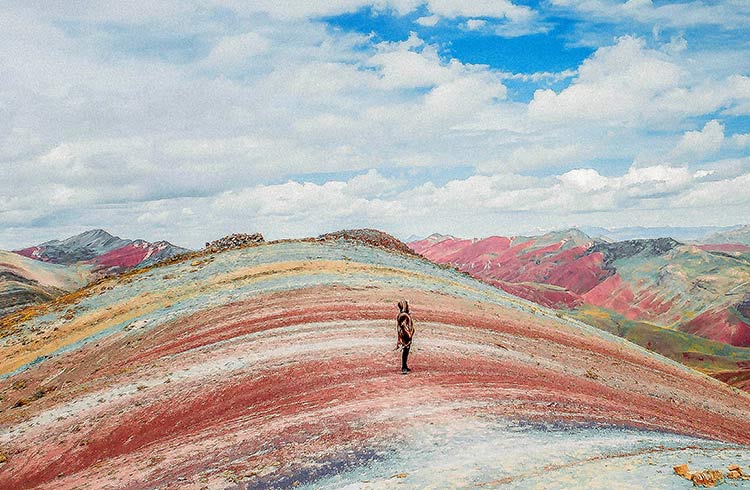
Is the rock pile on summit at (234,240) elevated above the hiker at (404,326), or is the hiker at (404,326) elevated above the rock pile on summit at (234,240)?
the rock pile on summit at (234,240)

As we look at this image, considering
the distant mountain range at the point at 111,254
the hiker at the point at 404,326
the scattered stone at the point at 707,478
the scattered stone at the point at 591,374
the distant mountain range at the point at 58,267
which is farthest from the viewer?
the distant mountain range at the point at 111,254

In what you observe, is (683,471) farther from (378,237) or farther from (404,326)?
(378,237)

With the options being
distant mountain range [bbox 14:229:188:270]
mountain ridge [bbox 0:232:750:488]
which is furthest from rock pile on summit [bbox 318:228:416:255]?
distant mountain range [bbox 14:229:188:270]

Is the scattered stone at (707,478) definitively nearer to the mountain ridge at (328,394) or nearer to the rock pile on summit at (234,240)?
the mountain ridge at (328,394)

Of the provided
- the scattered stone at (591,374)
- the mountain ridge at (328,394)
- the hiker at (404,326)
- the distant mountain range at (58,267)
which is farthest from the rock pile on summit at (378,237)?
the hiker at (404,326)

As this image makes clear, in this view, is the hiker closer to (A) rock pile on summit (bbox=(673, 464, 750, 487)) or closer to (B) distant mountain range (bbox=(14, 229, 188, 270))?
(A) rock pile on summit (bbox=(673, 464, 750, 487))

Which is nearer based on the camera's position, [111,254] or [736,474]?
[736,474]

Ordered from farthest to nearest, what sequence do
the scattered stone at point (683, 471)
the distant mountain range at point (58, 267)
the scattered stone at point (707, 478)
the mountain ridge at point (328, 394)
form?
the distant mountain range at point (58, 267) < the mountain ridge at point (328, 394) < the scattered stone at point (683, 471) < the scattered stone at point (707, 478)

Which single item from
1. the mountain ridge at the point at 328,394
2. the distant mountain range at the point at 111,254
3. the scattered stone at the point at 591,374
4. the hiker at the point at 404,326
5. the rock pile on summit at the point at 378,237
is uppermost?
the distant mountain range at the point at 111,254

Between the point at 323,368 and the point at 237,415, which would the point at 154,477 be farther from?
the point at 323,368

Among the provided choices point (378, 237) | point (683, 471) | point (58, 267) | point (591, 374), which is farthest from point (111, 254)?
point (683, 471)
